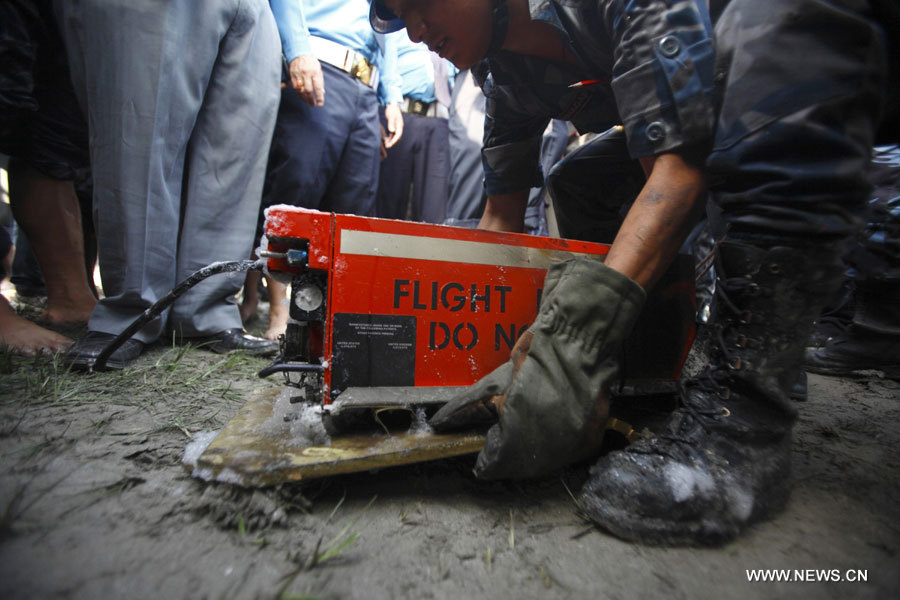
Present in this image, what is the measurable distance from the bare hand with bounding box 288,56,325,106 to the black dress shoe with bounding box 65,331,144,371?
4.20 feet

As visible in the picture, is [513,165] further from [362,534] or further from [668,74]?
[362,534]

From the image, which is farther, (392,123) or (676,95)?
(392,123)

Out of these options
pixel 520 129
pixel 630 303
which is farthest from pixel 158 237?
pixel 630 303

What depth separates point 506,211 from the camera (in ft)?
4.54

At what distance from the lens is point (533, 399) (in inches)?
25.0

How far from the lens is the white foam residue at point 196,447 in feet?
2.40

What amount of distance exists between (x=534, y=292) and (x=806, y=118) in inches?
22.1

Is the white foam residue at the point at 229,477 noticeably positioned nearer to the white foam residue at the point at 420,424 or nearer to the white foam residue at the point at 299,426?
the white foam residue at the point at 299,426

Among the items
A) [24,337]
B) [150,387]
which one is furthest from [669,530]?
[24,337]

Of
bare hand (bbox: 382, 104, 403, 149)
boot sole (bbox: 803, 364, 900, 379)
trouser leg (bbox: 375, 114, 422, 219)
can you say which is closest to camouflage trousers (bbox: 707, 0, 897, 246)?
boot sole (bbox: 803, 364, 900, 379)

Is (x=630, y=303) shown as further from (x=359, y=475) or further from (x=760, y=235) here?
(x=359, y=475)

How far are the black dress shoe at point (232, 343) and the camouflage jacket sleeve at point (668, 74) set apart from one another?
5.06ft

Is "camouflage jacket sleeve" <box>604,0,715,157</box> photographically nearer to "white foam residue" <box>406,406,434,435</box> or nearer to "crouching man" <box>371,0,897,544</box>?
"crouching man" <box>371,0,897,544</box>

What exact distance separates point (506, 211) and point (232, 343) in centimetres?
127
